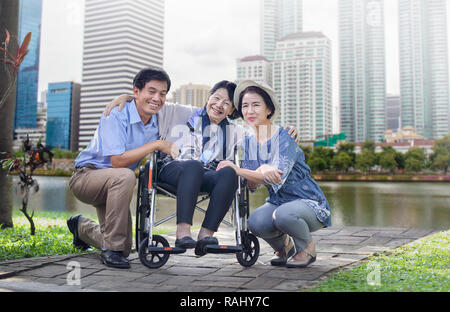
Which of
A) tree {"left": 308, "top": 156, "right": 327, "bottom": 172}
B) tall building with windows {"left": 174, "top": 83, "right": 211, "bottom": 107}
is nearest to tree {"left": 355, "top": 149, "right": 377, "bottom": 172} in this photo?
tree {"left": 308, "top": 156, "right": 327, "bottom": 172}

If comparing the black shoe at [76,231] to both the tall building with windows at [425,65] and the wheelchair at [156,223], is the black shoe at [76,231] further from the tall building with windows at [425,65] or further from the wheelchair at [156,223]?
the tall building with windows at [425,65]

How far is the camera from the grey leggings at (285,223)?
2291 mm

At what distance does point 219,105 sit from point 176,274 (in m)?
1.06

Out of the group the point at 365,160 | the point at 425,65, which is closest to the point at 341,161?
the point at 365,160

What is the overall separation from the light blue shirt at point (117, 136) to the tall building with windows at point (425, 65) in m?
77.7

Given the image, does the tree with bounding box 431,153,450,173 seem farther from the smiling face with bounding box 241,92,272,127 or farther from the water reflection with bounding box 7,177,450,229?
the smiling face with bounding box 241,92,272,127

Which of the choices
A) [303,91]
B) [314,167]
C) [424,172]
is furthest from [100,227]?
[303,91]

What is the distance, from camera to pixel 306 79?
73000 millimetres

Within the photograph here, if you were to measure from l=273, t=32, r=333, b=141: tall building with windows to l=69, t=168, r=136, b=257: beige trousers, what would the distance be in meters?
71.7

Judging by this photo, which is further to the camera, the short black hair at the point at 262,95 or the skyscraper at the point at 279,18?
the skyscraper at the point at 279,18

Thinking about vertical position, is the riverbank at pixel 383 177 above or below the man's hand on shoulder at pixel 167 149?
above

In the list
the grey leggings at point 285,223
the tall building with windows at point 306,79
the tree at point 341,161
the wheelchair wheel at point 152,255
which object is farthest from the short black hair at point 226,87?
the tall building with windows at point 306,79
